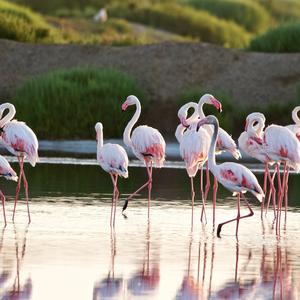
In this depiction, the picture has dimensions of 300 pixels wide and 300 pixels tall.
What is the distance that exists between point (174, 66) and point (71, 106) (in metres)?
4.39

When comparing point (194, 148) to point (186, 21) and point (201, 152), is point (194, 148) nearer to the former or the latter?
point (201, 152)

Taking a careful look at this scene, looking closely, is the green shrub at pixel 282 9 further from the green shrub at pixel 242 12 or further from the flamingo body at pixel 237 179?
the flamingo body at pixel 237 179

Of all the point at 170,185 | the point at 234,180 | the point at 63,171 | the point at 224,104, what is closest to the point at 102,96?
the point at 224,104

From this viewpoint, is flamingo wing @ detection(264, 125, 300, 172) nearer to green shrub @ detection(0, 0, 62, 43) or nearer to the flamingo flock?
the flamingo flock

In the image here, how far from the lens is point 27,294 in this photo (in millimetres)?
10070

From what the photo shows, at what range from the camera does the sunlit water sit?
34.4ft

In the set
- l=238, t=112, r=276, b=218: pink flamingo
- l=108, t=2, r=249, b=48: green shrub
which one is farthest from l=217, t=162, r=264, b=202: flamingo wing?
l=108, t=2, r=249, b=48: green shrub

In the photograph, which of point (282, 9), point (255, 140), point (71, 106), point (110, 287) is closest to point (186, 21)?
point (282, 9)

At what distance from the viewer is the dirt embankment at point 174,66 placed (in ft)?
96.0

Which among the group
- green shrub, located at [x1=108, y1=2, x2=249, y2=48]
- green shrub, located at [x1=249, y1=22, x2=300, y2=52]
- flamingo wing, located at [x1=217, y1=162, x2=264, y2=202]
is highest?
green shrub, located at [x1=108, y1=2, x2=249, y2=48]

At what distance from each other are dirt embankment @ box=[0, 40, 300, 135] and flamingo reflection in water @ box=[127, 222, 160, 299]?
16.8 metres

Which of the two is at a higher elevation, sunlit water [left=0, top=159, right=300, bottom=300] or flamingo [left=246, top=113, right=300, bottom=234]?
flamingo [left=246, top=113, right=300, bottom=234]

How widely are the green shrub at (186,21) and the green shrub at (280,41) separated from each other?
9426 millimetres

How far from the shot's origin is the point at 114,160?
15.3 metres
